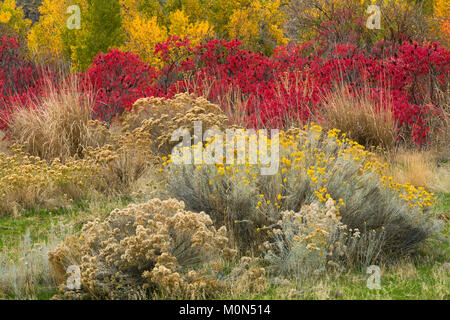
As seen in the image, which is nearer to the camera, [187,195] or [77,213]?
[187,195]

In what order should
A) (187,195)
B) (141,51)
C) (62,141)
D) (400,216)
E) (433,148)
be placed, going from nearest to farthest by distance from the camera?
(400,216) < (187,195) < (62,141) < (433,148) < (141,51)

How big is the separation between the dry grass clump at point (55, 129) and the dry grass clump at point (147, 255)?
382cm

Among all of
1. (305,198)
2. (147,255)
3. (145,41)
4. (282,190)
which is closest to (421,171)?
(305,198)

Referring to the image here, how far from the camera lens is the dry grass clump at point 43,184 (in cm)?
624

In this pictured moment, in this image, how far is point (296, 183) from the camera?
500cm

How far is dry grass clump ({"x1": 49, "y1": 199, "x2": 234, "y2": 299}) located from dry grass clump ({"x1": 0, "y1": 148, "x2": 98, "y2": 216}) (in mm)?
2182

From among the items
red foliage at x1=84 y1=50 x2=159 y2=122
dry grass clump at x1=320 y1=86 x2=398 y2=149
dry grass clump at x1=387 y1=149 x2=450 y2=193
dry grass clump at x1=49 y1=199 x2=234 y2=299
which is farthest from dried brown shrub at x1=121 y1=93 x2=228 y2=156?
dry grass clump at x1=49 y1=199 x2=234 y2=299

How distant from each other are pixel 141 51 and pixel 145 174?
1258 cm

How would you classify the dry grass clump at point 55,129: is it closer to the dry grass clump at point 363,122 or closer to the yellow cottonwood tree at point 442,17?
the dry grass clump at point 363,122

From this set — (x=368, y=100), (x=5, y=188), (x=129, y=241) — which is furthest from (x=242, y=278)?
(x=368, y=100)

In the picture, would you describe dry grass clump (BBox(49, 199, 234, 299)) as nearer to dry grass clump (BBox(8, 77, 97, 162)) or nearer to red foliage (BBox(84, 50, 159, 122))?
dry grass clump (BBox(8, 77, 97, 162))

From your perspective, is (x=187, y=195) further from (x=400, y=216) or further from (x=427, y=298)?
(x=427, y=298)

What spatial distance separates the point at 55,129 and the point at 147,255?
472 cm

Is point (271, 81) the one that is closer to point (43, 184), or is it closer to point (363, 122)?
point (363, 122)
